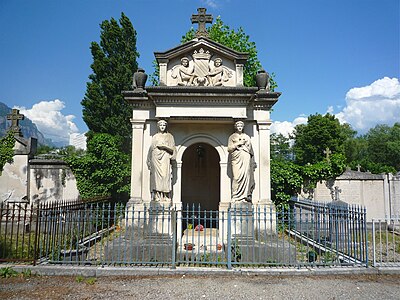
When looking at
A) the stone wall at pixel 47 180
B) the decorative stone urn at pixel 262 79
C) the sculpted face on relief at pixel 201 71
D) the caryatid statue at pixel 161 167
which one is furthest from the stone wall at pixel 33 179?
the decorative stone urn at pixel 262 79

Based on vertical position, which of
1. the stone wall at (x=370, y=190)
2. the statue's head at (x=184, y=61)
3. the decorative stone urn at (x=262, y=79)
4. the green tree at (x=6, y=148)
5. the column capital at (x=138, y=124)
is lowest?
the stone wall at (x=370, y=190)

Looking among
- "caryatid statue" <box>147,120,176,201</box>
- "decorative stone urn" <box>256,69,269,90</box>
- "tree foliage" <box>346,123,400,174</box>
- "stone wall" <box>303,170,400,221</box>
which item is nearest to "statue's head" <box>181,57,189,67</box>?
"decorative stone urn" <box>256,69,269,90</box>

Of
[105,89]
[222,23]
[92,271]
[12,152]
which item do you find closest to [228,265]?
[92,271]

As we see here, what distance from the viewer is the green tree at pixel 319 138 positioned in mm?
30938

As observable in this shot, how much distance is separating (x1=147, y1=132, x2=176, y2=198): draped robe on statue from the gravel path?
2763mm

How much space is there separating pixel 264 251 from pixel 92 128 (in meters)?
15.2

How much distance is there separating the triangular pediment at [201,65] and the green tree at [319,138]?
24.3 meters

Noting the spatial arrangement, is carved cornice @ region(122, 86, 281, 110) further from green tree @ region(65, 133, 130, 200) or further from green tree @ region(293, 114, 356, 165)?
green tree @ region(293, 114, 356, 165)

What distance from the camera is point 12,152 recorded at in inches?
469

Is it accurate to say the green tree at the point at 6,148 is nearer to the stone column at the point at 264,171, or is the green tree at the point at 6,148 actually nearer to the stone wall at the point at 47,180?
the stone wall at the point at 47,180

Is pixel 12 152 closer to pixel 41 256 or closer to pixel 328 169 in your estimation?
pixel 41 256

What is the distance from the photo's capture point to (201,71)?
884 cm

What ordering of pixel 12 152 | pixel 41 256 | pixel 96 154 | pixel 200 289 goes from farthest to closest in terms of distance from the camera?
1. pixel 96 154
2. pixel 12 152
3. pixel 41 256
4. pixel 200 289

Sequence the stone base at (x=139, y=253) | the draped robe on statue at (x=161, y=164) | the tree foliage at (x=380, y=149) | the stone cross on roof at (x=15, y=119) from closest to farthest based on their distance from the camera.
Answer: the stone base at (x=139, y=253) → the draped robe on statue at (x=161, y=164) → the stone cross on roof at (x=15, y=119) → the tree foliage at (x=380, y=149)
